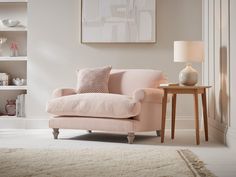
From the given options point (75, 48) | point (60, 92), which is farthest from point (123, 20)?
point (60, 92)

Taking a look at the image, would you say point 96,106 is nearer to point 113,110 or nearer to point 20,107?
point 113,110

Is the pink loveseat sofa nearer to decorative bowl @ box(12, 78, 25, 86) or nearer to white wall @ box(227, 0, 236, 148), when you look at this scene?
white wall @ box(227, 0, 236, 148)

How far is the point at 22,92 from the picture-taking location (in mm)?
6840

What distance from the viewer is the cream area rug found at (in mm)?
3039

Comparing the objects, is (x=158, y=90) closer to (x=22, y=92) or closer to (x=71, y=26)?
(x=71, y=26)

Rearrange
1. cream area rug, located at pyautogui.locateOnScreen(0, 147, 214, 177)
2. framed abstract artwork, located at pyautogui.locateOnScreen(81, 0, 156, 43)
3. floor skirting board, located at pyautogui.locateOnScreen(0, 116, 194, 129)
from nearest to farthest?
cream area rug, located at pyautogui.locateOnScreen(0, 147, 214, 177), framed abstract artwork, located at pyautogui.locateOnScreen(81, 0, 156, 43), floor skirting board, located at pyautogui.locateOnScreen(0, 116, 194, 129)

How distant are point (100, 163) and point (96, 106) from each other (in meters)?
1.60

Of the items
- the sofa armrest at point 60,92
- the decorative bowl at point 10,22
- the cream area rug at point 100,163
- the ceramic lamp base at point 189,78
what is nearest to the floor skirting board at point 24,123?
the sofa armrest at point 60,92

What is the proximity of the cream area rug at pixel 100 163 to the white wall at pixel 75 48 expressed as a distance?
2.36 metres

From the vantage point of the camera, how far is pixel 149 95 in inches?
198

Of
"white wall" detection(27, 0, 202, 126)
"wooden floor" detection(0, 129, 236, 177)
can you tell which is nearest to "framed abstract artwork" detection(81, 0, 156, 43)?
"white wall" detection(27, 0, 202, 126)

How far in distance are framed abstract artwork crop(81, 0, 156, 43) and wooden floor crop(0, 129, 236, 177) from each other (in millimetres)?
1284

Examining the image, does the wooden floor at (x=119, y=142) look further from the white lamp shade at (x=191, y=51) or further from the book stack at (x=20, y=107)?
the white lamp shade at (x=191, y=51)

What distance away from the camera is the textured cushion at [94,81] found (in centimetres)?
558
